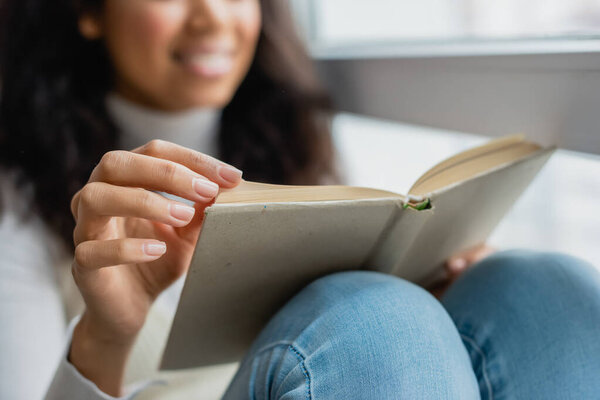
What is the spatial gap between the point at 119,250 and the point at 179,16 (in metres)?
0.48

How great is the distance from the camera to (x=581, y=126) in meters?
0.63

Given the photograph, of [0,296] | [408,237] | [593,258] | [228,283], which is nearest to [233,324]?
[228,283]

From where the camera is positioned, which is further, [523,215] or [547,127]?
[523,215]

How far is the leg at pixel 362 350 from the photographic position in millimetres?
427

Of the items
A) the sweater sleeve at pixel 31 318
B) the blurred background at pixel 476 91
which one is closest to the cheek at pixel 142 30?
the sweater sleeve at pixel 31 318

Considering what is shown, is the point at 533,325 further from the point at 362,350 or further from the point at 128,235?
the point at 128,235

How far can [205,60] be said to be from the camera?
842 mm

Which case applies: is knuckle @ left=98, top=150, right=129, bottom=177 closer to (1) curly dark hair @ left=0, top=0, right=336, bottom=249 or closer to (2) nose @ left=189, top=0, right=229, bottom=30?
(1) curly dark hair @ left=0, top=0, right=336, bottom=249

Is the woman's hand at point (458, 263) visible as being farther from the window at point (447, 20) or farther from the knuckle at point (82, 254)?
the knuckle at point (82, 254)

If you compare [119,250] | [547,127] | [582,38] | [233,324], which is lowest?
[233,324]

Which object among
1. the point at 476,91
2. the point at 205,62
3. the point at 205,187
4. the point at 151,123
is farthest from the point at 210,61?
the point at 205,187

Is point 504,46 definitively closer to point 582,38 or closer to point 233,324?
point 582,38

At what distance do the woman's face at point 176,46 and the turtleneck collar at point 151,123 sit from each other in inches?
0.6

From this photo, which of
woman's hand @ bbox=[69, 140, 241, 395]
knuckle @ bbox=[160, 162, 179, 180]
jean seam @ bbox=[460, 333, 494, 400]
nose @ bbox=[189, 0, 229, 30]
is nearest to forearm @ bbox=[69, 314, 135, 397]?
woman's hand @ bbox=[69, 140, 241, 395]
